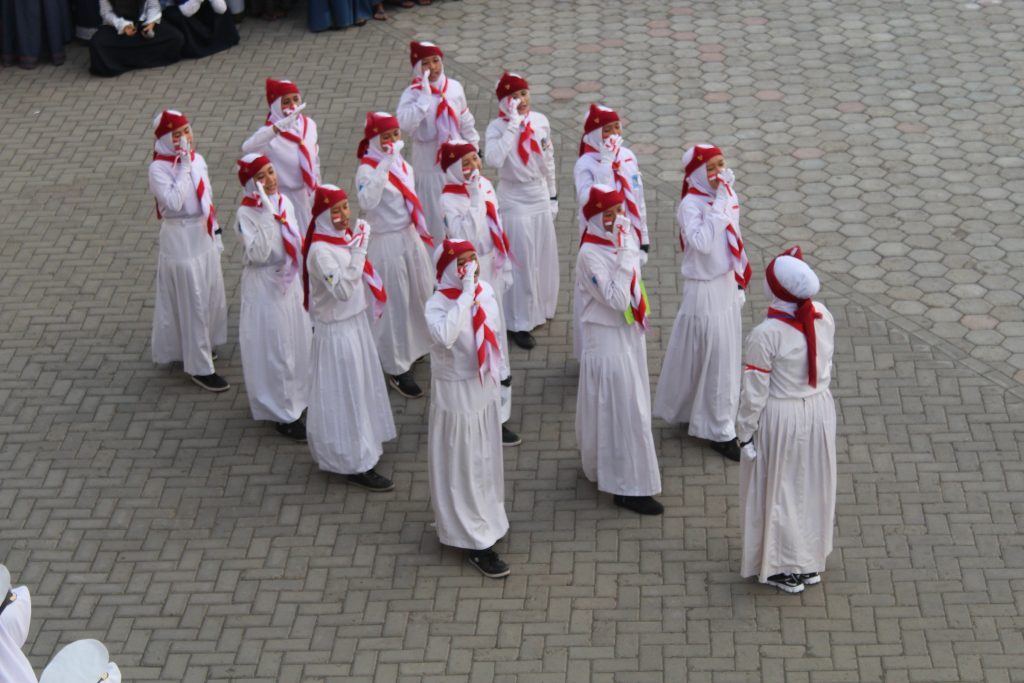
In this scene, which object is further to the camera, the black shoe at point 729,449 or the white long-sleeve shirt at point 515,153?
the white long-sleeve shirt at point 515,153

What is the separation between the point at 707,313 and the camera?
860 centimetres

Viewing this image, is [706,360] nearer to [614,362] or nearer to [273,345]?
[614,362]

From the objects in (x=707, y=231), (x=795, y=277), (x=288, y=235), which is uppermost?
(x=795, y=277)

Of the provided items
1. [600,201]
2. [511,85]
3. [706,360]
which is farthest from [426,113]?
[706,360]

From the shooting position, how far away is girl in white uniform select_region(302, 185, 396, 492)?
27.1ft

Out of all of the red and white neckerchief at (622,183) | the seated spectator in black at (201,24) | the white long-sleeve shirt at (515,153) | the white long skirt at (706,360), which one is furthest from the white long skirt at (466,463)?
the seated spectator in black at (201,24)

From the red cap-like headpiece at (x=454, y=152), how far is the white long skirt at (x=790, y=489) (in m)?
2.64

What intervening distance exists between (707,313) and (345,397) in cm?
224

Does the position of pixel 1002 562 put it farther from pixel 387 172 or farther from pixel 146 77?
pixel 146 77

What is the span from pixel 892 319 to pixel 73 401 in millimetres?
5703

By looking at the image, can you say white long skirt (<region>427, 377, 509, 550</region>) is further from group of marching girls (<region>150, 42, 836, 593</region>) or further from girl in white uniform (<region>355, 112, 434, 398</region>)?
girl in white uniform (<region>355, 112, 434, 398</region>)

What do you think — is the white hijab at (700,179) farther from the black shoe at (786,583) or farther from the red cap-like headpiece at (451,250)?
the black shoe at (786,583)

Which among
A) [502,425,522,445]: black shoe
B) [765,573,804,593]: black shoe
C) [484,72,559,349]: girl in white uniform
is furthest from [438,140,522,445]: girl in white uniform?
[765,573,804,593]: black shoe

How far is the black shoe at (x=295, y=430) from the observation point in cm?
923
